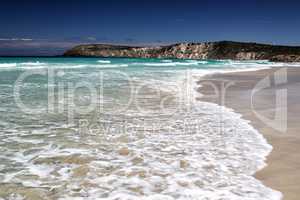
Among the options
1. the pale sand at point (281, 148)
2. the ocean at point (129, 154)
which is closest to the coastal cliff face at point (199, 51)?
the pale sand at point (281, 148)

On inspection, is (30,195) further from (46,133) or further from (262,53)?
(262,53)

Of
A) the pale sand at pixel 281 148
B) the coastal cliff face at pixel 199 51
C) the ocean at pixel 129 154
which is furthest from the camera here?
the coastal cliff face at pixel 199 51

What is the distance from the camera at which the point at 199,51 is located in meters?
141

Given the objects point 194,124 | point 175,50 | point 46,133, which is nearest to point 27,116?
point 46,133

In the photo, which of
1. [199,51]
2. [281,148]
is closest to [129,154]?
[281,148]

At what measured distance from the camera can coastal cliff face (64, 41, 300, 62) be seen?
11412 cm

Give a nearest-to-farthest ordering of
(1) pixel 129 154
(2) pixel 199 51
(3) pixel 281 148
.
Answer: (1) pixel 129 154, (3) pixel 281 148, (2) pixel 199 51

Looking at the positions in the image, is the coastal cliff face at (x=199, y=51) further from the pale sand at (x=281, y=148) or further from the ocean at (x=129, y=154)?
the ocean at (x=129, y=154)

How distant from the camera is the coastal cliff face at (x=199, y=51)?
11412 centimetres

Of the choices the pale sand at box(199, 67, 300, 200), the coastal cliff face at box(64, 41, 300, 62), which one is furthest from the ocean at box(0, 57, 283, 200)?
the coastal cliff face at box(64, 41, 300, 62)

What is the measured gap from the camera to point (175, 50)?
481ft

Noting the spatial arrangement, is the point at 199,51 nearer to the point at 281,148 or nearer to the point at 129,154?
the point at 281,148

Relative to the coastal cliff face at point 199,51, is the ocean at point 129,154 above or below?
below

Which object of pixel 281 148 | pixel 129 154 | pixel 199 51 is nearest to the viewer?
pixel 129 154
